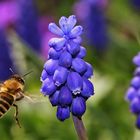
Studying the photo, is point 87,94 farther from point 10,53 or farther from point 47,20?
point 47,20

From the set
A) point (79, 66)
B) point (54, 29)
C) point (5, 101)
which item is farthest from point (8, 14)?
point (79, 66)

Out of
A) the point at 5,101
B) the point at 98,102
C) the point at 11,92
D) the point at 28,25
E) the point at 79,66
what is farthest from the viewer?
the point at 28,25

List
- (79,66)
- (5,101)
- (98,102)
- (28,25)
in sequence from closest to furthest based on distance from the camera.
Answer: (79,66)
(5,101)
(98,102)
(28,25)

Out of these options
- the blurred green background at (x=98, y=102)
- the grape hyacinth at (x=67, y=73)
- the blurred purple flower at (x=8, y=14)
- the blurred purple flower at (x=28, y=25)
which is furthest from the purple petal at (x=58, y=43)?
the blurred purple flower at (x=8, y=14)

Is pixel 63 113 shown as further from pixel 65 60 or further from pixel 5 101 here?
pixel 5 101

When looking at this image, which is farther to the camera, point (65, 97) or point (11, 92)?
point (11, 92)

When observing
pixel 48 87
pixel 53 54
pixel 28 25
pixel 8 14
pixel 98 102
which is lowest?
pixel 48 87

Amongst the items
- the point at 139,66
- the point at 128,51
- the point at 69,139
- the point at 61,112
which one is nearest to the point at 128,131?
the point at 69,139
